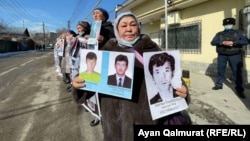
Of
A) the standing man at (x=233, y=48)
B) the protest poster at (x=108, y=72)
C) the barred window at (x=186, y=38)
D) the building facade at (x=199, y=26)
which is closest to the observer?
the protest poster at (x=108, y=72)

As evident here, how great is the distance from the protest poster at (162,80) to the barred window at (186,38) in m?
8.57

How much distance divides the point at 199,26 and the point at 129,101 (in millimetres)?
8823

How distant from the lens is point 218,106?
5.69 metres

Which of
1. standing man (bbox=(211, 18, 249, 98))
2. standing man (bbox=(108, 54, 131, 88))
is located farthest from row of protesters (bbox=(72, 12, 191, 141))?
standing man (bbox=(211, 18, 249, 98))

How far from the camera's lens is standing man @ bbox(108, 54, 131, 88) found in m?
2.09

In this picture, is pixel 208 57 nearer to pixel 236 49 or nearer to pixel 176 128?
pixel 236 49

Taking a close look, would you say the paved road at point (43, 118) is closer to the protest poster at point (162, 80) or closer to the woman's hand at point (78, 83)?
the woman's hand at point (78, 83)

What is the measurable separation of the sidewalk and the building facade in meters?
1.19

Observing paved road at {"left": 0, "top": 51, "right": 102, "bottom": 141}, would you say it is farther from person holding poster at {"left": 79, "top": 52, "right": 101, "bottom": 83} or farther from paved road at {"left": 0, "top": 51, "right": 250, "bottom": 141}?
person holding poster at {"left": 79, "top": 52, "right": 101, "bottom": 83}

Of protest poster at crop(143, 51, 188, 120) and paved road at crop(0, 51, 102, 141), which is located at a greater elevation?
protest poster at crop(143, 51, 188, 120)

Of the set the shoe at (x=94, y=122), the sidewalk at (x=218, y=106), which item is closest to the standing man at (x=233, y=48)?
the sidewalk at (x=218, y=106)

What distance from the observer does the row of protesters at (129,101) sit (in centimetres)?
218

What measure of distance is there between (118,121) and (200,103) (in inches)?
161

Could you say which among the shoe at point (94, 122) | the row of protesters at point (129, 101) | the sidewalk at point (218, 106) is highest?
the row of protesters at point (129, 101)
